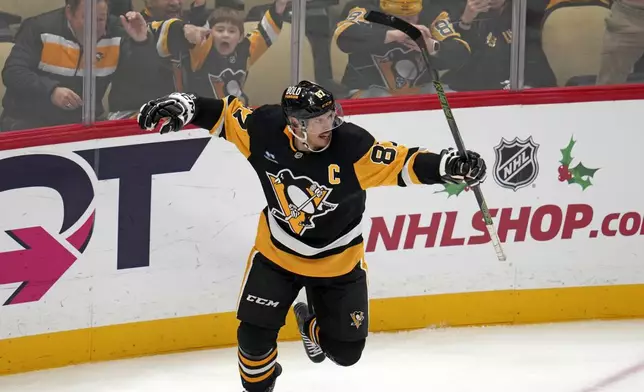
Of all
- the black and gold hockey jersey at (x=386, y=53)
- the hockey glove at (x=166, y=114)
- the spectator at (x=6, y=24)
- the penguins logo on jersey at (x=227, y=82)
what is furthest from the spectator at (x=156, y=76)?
the hockey glove at (x=166, y=114)

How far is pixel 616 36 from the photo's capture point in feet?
19.3

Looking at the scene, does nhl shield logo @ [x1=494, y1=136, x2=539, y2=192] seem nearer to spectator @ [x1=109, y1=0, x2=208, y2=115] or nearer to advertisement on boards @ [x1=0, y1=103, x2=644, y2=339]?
advertisement on boards @ [x1=0, y1=103, x2=644, y2=339]

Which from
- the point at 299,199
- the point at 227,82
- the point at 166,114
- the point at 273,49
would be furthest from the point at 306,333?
the point at 273,49

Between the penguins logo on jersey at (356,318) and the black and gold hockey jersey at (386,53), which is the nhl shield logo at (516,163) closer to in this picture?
the black and gold hockey jersey at (386,53)

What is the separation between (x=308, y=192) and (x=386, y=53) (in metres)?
1.77

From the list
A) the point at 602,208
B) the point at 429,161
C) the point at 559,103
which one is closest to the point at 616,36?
the point at 559,103

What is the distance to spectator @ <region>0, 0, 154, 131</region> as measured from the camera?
16.5ft

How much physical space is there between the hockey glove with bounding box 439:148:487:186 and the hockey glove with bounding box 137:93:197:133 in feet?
3.29

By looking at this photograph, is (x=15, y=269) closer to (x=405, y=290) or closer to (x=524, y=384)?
(x=405, y=290)

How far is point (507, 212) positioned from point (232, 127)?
2.16 meters

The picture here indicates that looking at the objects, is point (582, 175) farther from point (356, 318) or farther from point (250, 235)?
point (356, 318)

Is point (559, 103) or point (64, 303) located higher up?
point (559, 103)

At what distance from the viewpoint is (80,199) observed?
5176 millimetres

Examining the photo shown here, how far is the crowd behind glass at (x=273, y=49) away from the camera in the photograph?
511 cm
